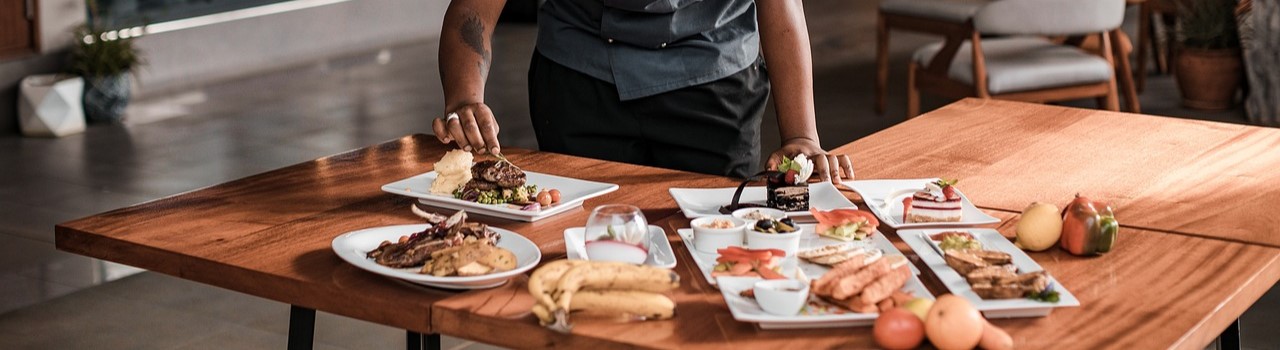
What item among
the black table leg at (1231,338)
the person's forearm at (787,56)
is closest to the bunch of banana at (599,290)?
the person's forearm at (787,56)

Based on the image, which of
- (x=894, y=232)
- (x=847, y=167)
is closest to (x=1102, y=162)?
(x=847, y=167)

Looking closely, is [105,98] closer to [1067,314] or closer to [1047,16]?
[1047,16]

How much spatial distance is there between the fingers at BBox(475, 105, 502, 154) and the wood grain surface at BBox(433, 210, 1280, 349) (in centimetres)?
50

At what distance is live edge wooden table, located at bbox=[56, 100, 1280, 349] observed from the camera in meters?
1.53

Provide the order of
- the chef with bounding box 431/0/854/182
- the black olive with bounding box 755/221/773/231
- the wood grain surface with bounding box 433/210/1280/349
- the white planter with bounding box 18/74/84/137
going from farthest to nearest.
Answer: the white planter with bounding box 18/74/84/137, the chef with bounding box 431/0/854/182, the black olive with bounding box 755/221/773/231, the wood grain surface with bounding box 433/210/1280/349

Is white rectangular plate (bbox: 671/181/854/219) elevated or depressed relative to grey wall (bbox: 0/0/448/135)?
elevated

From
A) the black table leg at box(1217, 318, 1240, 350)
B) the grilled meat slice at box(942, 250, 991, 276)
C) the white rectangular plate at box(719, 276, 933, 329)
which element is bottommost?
the black table leg at box(1217, 318, 1240, 350)

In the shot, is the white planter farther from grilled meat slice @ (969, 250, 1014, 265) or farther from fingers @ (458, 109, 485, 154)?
grilled meat slice @ (969, 250, 1014, 265)

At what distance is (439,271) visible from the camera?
1634 millimetres

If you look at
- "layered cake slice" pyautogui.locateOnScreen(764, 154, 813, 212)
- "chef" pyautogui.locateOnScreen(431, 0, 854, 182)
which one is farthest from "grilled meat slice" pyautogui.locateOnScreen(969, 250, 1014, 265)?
"chef" pyautogui.locateOnScreen(431, 0, 854, 182)

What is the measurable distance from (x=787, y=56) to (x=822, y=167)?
1.18 feet

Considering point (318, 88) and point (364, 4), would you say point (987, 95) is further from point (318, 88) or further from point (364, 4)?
point (364, 4)

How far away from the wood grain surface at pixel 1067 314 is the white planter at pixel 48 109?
18.0ft

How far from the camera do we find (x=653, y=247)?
1812mm
